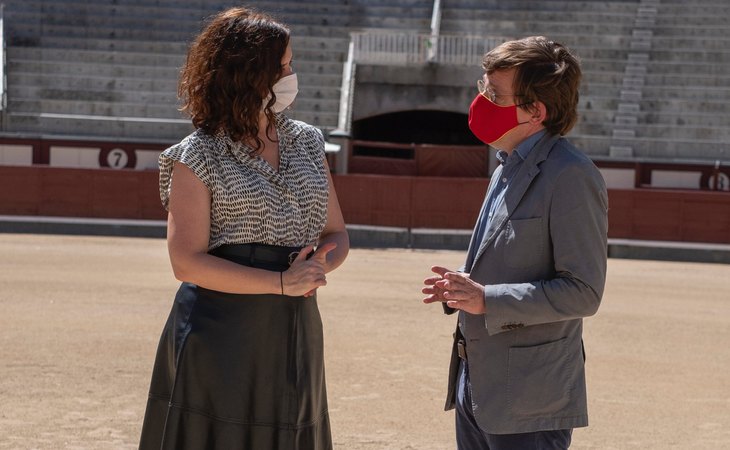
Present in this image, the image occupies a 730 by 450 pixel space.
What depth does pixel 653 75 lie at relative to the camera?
2261 centimetres

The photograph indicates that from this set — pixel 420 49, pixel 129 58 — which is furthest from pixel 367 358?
pixel 129 58

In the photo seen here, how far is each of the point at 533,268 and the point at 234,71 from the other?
81 centimetres

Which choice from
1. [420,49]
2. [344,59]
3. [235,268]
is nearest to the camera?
[235,268]

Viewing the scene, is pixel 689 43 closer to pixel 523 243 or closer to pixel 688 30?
pixel 688 30

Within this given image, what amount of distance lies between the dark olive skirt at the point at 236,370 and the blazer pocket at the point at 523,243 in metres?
0.50

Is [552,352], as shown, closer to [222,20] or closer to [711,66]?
[222,20]

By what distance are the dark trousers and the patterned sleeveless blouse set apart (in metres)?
0.52

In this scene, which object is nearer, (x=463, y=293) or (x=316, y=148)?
(x=463, y=293)

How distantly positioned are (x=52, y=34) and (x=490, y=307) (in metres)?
22.9

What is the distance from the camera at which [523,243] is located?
2670 mm

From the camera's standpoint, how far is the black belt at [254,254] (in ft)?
8.73

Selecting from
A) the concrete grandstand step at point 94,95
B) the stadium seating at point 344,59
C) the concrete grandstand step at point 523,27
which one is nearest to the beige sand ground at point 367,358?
the stadium seating at point 344,59

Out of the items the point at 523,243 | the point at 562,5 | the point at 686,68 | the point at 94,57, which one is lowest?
the point at 94,57

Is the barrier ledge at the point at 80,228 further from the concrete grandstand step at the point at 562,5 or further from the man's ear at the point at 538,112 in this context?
the man's ear at the point at 538,112
